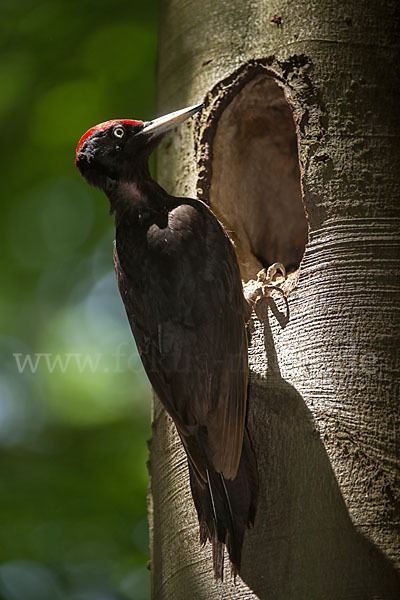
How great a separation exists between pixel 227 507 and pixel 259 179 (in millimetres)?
2310

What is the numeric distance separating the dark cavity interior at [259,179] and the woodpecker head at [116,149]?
0.33 m

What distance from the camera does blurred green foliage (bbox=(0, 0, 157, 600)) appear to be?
16.4ft

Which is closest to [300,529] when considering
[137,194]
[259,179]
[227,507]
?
[227,507]

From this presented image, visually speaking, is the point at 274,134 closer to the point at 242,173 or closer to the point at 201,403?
the point at 242,173

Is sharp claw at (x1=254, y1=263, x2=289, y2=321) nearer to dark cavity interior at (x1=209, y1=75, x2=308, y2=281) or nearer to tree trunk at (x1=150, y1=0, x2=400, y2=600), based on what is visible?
tree trunk at (x1=150, y1=0, x2=400, y2=600)

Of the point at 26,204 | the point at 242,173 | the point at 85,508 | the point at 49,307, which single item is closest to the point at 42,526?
the point at 85,508

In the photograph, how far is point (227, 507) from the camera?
274cm

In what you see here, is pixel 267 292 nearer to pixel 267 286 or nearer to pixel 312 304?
pixel 267 286

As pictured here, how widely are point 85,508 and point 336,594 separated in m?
2.79

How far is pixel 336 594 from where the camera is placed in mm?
2420

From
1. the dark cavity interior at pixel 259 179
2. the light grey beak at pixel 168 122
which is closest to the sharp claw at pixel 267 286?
the dark cavity interior at pixel 259 179

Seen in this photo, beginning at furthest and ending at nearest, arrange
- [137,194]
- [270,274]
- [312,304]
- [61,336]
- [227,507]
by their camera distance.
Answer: [61,336], [137,194], [270,274], [312,304], [227,507]

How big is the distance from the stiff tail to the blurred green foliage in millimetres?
2214

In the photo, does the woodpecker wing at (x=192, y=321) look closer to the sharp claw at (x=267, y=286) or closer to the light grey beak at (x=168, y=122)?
the sharp claw at (x=267, y=286)
